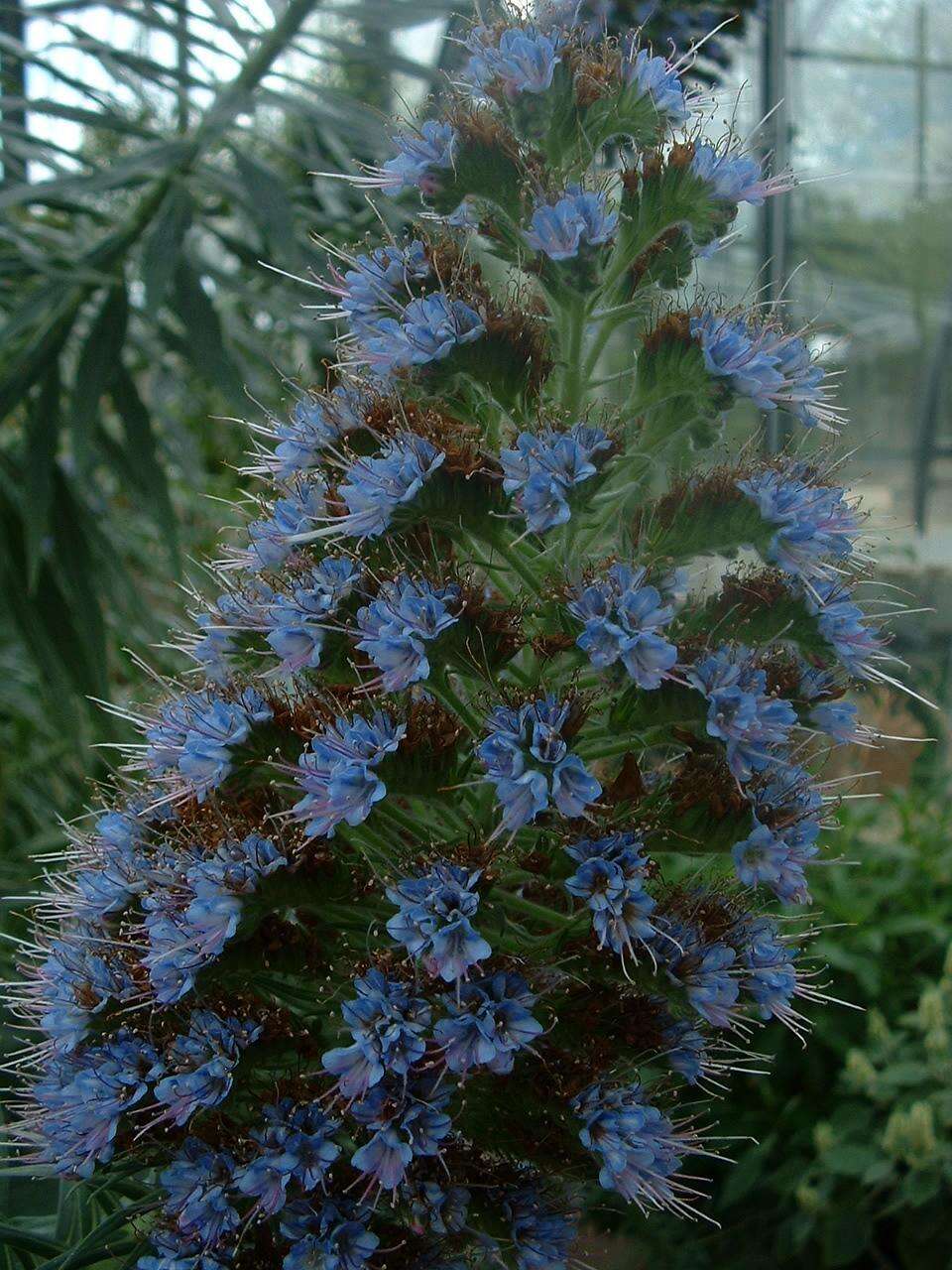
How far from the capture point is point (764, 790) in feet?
2.27

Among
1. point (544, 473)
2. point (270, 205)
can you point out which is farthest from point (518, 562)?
point (270, 205)

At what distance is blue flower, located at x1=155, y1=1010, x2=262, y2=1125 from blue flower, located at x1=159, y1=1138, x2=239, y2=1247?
0.07ft

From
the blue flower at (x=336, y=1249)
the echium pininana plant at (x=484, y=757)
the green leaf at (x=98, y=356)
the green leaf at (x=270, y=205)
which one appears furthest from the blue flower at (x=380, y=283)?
the green leaf at (x=98, y=356)

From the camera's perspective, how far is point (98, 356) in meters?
1.48

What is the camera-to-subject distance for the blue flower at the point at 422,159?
2.37ft

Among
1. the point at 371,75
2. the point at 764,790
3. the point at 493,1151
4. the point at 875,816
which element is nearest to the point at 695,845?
the point at 764,790

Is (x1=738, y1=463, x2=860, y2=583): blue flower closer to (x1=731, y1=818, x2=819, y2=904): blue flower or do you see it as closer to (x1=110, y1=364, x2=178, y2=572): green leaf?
(x1=731, y1=818, x2=819, y2=904): blue flower

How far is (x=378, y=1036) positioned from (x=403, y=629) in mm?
198

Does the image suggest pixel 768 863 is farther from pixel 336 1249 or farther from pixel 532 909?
pixel 336 1249

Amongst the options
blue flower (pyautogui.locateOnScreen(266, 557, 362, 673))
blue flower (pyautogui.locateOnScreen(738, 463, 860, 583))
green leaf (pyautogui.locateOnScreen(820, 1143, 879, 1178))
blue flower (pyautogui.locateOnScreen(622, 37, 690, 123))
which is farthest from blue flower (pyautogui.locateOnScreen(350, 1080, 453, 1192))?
green leaf (pyautogui.locateOnScreen(820, 1143, 879, 1178))

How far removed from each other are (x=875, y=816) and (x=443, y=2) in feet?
4.86

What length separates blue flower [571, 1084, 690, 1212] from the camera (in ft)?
2.07

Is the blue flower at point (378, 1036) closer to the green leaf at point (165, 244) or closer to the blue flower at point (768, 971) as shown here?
the blue flower at point (768, 971)

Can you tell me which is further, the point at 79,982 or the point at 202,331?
the point at 202,331
